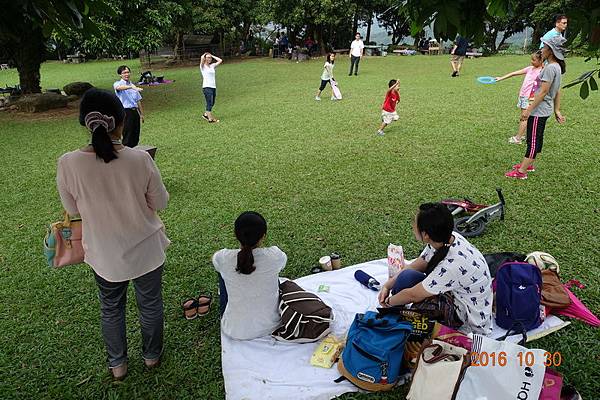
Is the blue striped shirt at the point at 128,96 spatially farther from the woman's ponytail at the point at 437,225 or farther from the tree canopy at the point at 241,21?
the woman's ponytail at the point at 437,225

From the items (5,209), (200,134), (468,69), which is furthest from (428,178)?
(468,69)


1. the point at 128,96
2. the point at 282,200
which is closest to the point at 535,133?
the point at 282,200

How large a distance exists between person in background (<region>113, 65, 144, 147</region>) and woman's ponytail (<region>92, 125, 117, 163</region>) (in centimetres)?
366

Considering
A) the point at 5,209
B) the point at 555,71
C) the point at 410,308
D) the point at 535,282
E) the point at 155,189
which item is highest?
the point at 555,71

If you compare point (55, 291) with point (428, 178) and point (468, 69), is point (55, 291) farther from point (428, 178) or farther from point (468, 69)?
point (468, 69)

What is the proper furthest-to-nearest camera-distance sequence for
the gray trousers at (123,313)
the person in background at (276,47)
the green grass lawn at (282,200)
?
the person in background at (276,47)
the green grass lawn at (282,200)
the gray trousers at (123,313)

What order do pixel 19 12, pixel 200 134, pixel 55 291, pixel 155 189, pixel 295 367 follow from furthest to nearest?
1. pixel 200 134
2. pixel 55 291
3. pixel 295 367
4. pixel 155 189
5. pixel 19 12

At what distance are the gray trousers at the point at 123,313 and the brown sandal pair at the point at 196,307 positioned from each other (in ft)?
1.54

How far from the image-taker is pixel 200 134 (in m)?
8.83

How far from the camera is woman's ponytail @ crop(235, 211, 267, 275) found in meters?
2.66

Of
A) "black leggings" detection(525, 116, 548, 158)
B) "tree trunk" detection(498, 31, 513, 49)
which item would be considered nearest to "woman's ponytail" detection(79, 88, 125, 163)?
"black leggings" detection(525, 116, 548, 158)

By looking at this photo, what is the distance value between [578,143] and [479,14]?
5926 millimetres

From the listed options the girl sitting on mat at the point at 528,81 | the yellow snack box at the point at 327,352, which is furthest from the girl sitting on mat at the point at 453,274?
the girl sitting on mat at the point at 528,81

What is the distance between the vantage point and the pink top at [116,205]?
7.25 feet
